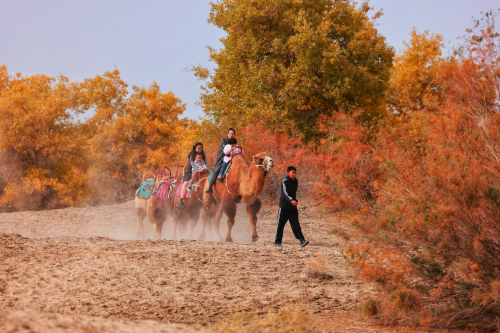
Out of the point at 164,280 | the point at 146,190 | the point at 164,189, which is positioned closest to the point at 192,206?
the point at 164,189

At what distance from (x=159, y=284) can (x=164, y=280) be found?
19 centimetres

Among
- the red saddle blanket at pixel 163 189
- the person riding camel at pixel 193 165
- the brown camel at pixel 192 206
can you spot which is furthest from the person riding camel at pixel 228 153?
the red saddle blanket at pixel 163 189

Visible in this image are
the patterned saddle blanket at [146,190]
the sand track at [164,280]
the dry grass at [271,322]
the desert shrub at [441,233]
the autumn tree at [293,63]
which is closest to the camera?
the dry grass at [271,322]

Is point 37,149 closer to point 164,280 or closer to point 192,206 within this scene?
point 192,206

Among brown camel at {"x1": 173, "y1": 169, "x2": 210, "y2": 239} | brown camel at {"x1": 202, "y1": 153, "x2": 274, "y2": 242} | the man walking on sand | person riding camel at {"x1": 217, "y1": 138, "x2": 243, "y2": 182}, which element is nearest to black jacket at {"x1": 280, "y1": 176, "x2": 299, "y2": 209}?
the man walking on sand

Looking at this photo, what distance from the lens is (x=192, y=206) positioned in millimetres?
15289

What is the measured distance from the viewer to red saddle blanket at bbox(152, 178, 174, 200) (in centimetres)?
1581

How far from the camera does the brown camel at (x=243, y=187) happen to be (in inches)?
489

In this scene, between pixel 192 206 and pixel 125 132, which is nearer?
pixel 192 206

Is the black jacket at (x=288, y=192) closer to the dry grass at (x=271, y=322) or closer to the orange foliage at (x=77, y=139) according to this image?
the dry grass at (x=271, y=322)

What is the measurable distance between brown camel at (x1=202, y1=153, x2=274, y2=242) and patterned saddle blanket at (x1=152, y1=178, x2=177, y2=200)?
164 centimetres

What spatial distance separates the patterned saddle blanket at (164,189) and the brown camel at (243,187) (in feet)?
5.37

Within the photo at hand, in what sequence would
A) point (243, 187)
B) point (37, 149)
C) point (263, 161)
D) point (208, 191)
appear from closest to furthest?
point (263, 161) → point (243, 187) → point (208, 191) → point (37, 149)

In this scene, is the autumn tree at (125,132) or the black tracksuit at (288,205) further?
the autumn tree at (125,132)
